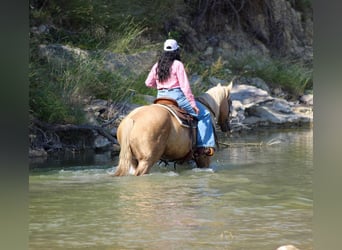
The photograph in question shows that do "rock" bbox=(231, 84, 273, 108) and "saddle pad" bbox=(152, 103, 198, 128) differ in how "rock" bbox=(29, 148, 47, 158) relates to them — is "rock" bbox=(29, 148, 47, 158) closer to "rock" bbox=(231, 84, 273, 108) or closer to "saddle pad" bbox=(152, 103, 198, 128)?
"saddle pad" bbox=(152, 103, 198, 128)

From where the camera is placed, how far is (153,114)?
5387 millimetres

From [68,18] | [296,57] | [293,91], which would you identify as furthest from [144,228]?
[296,57]

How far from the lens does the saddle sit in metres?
5.57

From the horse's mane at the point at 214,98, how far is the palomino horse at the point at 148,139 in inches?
19.7

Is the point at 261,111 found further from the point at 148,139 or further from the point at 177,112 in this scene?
the point at 148,139

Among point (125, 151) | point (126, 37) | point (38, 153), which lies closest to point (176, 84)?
point (125, 151)

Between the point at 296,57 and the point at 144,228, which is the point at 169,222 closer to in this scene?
the point at 144,228

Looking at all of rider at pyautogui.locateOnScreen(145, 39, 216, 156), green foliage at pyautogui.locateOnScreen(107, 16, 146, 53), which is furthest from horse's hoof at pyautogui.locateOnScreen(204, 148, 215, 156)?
green foliage at pyautogui.locateOnScreen(107, 16, 146, 53)

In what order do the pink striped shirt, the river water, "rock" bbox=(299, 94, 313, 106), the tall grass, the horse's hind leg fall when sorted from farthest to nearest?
"rock" bbox=(299, 94, 313, 106)
the tall grass
the pink striped shirt
the horse's hind leg
the river water

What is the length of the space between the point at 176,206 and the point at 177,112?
4.01 ft

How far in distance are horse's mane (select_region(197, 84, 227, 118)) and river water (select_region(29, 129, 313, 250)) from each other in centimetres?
48

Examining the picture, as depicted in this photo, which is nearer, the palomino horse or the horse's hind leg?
the palomino horse

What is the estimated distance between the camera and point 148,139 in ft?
17.7

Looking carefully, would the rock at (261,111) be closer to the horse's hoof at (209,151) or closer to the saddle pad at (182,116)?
the horse's hoof at (209,151)
